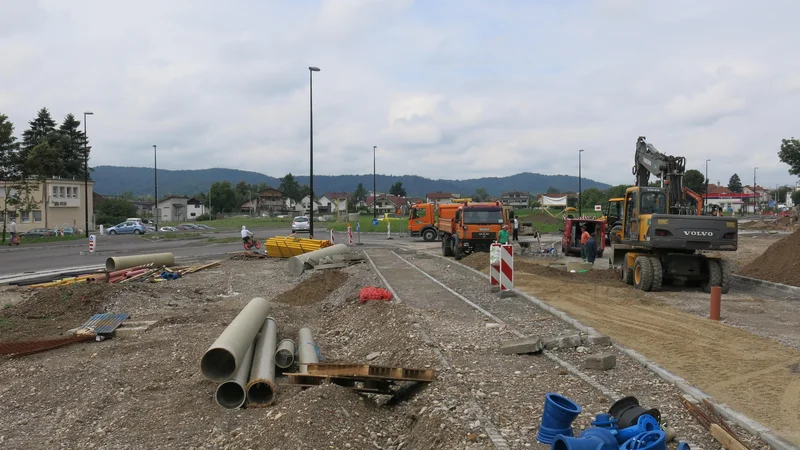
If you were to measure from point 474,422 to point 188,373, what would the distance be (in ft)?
15.2

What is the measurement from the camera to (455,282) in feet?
59.2

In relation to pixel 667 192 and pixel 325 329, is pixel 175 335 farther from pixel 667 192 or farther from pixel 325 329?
pixel 667 192

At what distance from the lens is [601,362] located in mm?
7586

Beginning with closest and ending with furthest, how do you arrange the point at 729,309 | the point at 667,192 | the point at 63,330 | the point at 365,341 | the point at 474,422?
the point at 474,422, the point at 365,341, the point at 63,330, the point at 729,309, the point at 667,192

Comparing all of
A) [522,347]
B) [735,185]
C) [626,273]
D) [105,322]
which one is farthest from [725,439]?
[735,185]

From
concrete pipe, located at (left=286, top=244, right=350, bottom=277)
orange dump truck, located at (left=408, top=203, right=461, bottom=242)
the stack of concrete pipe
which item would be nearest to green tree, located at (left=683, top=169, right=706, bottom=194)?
orange dump truck, located at (left=408, top=203, right=461, bottom=242)

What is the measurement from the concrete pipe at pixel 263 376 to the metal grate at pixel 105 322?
3645 millimetres

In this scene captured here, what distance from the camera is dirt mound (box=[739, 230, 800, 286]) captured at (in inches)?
673

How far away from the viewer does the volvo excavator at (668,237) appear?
15.7 metres

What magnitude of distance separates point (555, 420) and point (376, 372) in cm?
209

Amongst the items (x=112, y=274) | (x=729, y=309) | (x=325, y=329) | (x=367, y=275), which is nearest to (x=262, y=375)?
(x=325, y=329)

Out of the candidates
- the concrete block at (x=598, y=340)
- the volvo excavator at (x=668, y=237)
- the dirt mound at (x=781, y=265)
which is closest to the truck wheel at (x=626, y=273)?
the volvo excavator at (x=668, y=237)

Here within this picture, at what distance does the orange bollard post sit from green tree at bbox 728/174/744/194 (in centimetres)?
17754

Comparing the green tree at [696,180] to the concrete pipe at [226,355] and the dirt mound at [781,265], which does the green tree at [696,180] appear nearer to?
the dirt mound at [781,265]
